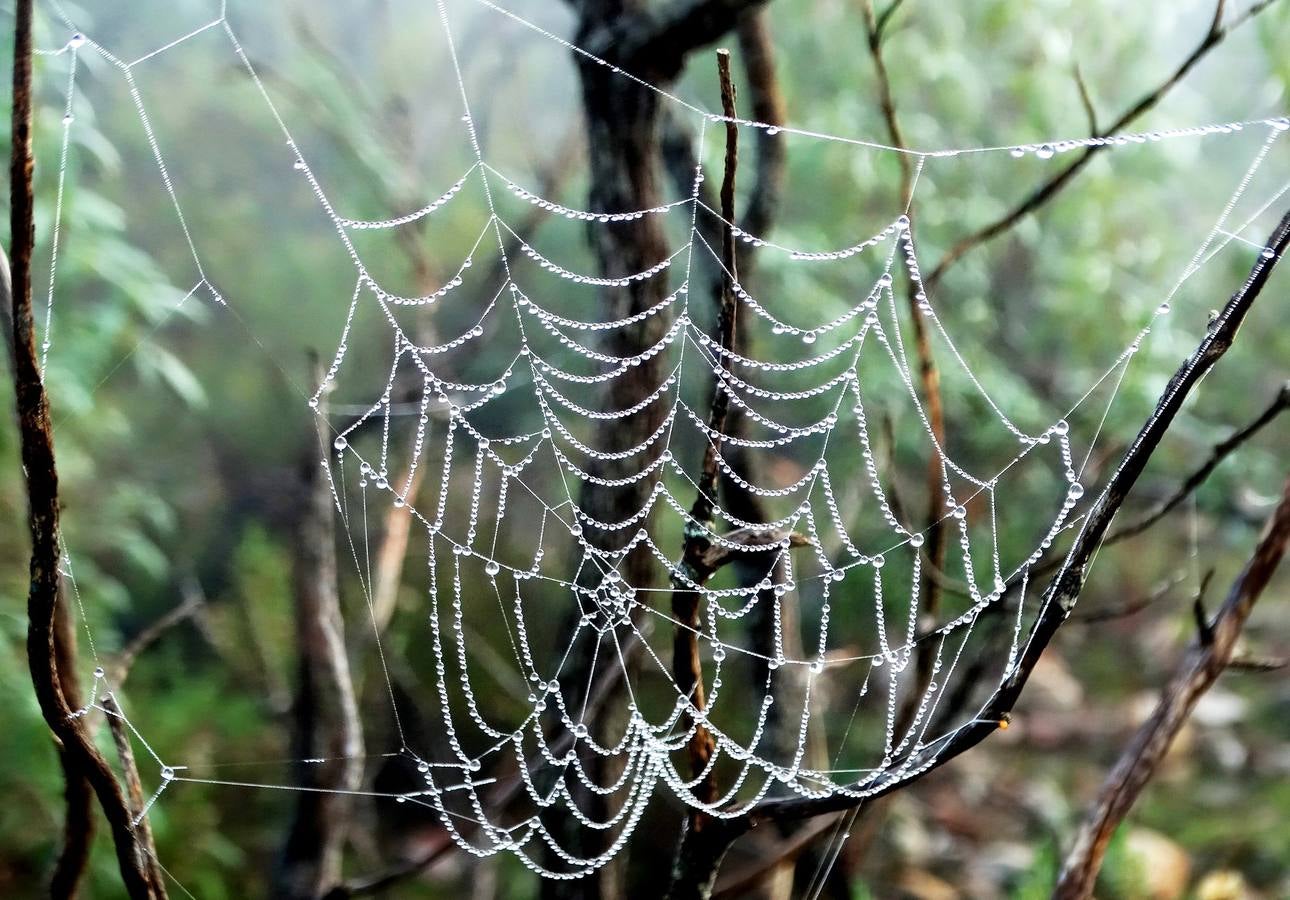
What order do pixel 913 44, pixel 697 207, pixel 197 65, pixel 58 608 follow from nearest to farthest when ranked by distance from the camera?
pixel 58 608 → pixel 697 207 → pixel 913 44 → pixel 197 65

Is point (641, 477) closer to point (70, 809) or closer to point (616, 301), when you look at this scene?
point (616, 301)

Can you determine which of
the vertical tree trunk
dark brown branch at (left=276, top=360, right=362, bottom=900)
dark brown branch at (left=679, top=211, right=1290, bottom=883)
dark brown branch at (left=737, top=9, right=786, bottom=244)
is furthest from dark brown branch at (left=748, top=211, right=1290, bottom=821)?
dark brown branch at (left=276, top=360, right=362, bottom=900)

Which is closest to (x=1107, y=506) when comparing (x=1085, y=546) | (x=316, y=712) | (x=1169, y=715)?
(x=1085, y=546)

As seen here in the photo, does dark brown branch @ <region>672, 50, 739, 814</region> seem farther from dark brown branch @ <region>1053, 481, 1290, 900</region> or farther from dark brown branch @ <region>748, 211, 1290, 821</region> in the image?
dark brown branch @ <region>1053, 481, 1290, 900</region>

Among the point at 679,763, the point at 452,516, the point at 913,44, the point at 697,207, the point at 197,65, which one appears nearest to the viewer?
the point at 697,207

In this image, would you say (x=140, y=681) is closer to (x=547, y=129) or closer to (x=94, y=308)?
(x=94, y=308)

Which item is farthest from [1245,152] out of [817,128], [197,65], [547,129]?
[197,65]

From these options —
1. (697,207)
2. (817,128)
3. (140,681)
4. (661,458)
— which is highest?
(817,128)
